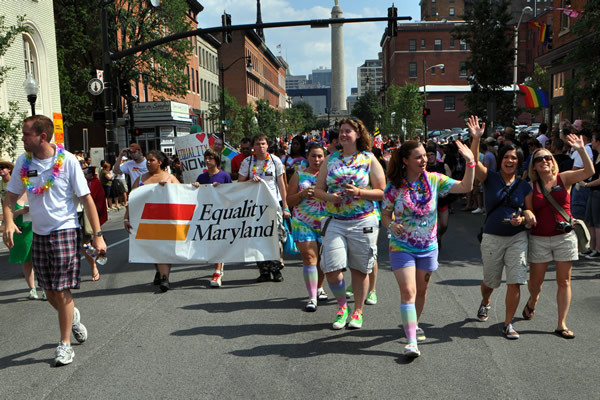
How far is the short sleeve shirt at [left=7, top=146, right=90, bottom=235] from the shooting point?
5180mm

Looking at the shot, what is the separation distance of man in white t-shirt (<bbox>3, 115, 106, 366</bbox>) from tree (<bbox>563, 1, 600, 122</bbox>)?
13688 mm

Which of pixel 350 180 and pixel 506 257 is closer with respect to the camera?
pixel 350 180

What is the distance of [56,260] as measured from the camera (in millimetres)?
5180

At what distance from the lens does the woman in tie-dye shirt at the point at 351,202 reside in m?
5.68

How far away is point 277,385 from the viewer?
4.59m

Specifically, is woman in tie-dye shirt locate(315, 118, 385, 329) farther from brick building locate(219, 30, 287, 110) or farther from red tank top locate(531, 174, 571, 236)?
brick building locate(219, 30, 287, 110)

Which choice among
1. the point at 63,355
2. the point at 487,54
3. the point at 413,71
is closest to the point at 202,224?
the point at 63,355

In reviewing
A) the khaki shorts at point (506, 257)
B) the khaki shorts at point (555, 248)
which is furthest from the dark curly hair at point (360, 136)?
the khaki shorts at point (555, 248)

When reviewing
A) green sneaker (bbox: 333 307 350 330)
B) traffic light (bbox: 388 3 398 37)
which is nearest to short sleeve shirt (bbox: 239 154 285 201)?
green sneaker (bbox: 333 307 350 330)

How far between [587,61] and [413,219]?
42.5 feet

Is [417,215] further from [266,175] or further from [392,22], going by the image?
[392,22]

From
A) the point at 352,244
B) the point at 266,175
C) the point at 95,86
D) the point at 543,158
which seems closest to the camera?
the point at 352,244

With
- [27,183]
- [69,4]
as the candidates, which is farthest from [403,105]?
[27,183]

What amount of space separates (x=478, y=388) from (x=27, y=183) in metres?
3.97
